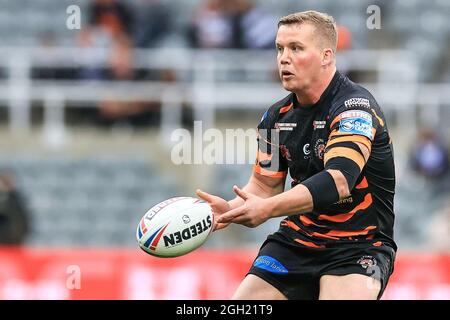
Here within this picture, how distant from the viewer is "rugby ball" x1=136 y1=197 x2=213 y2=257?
621cm

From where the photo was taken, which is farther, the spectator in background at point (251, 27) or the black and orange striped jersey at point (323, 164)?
the spectator in background at point (251, 27)

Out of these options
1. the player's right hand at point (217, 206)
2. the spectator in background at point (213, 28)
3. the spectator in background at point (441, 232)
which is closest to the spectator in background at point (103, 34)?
the spectator in background at point (213, 28)

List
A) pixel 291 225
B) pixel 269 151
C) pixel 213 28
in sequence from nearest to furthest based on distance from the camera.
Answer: pixel 291 225 → pixel 269 151 → pixel 213 28

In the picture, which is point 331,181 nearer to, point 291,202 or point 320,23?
point 291,202

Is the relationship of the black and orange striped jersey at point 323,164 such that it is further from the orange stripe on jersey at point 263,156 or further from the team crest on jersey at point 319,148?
the orange stripe on jersey at point 263,156

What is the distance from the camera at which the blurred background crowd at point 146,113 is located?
14.1 meters

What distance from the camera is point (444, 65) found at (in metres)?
16.0

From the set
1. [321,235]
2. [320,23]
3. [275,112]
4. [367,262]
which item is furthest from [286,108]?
[367,262]

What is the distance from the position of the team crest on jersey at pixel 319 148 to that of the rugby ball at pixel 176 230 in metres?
0.72

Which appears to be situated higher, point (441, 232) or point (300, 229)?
point (300, 229)

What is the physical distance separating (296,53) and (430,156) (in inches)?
309

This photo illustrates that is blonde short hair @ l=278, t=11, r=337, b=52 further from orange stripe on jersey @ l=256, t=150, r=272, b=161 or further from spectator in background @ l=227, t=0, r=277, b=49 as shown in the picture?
spectator in background @ l=227, t=0, r=277, b=49

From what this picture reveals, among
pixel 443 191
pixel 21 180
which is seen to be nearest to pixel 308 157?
pixel 443 191

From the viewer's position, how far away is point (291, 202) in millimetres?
5793
